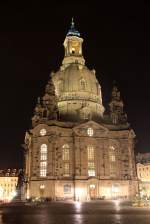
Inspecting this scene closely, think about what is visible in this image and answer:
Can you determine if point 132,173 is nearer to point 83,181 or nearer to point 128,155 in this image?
point 128,155

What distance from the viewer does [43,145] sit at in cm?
8581

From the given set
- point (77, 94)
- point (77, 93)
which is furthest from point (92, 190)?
point (77, 93)

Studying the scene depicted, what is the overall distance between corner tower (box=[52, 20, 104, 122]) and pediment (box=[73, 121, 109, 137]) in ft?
11.1

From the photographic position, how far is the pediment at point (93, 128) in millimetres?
88500

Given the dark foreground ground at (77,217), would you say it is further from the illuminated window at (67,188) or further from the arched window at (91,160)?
the arched window at (91,160)

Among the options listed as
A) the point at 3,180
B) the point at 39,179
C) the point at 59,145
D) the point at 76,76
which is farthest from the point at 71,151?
the point at 3,180

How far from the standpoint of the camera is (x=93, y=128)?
9000 centimetres

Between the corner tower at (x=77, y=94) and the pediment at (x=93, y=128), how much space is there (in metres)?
3.39

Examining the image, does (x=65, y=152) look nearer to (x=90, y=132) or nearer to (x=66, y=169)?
(x=66, y=169)

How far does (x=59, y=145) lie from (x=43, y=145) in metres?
4.24

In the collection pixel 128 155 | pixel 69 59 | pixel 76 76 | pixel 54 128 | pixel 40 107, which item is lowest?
pixel 128 155

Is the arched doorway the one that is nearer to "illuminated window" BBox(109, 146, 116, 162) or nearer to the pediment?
"illuminated window" BBox(109, 146, 116, 162)

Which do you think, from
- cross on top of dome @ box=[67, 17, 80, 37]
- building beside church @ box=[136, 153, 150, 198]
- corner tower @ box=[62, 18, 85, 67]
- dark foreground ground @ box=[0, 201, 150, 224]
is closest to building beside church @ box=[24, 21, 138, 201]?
corner tower @ box=[62, 18, 85, 67]

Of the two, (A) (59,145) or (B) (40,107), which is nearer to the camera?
(A) (59,145)
